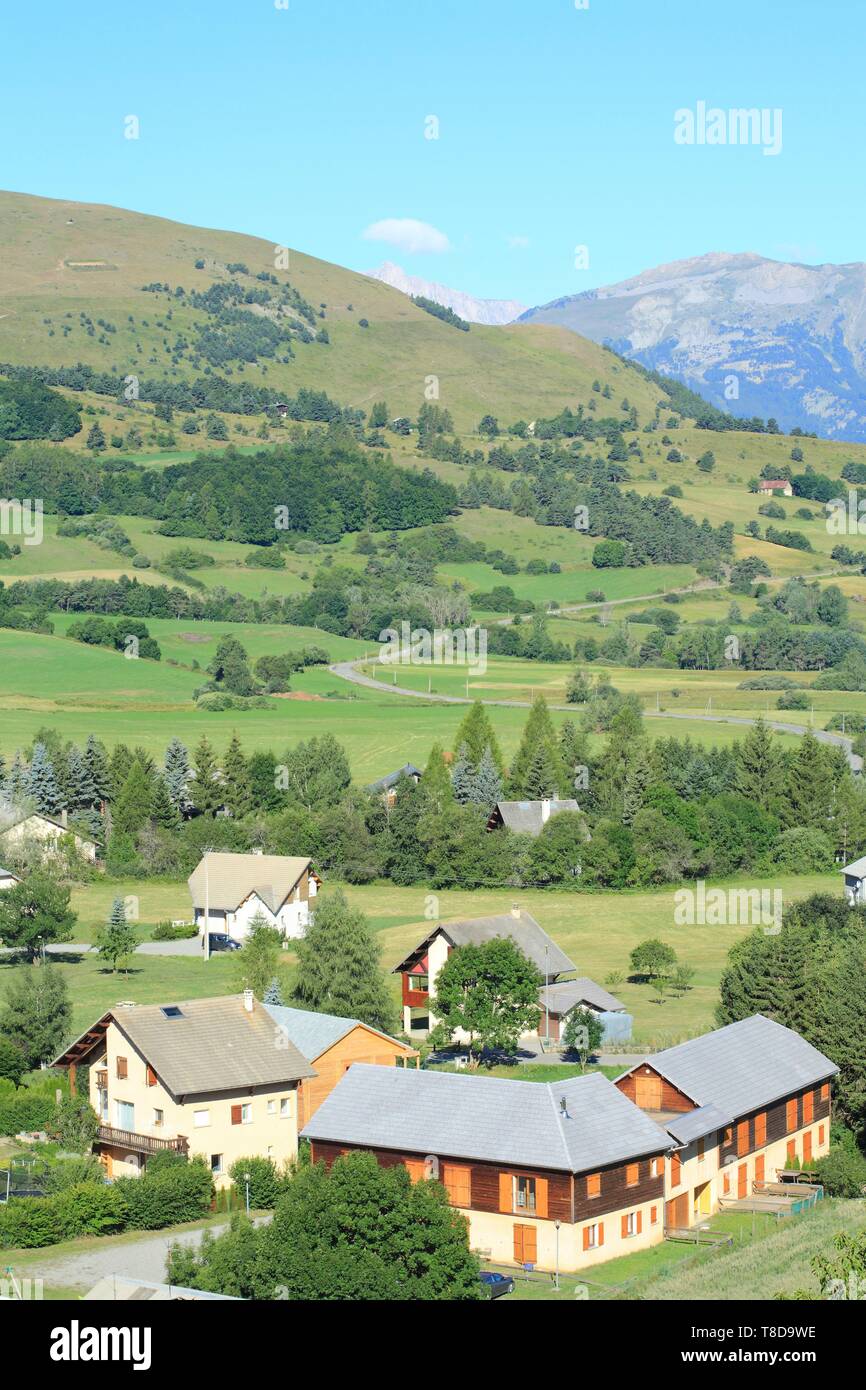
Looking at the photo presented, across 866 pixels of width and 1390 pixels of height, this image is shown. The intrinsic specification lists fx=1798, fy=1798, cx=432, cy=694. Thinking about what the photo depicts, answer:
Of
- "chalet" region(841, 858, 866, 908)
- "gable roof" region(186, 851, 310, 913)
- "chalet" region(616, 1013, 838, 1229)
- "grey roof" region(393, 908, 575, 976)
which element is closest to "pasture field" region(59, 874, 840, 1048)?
"gable roof" region(186, 851, 310, 913)

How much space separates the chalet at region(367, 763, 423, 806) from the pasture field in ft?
32.1

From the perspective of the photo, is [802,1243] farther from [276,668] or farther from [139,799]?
[276,668]

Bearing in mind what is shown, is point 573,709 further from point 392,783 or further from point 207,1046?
point 207,1046

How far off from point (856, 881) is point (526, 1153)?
39.3 m

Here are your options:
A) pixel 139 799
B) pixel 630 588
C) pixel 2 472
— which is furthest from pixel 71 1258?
pixel 2 472

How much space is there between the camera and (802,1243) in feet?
108

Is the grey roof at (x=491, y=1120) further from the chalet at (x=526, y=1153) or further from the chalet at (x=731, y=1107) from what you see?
the chalet at (x=731, y=1107)

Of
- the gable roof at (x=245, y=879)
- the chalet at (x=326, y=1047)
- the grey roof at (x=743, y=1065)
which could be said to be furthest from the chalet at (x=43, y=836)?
the grey roof at (x=743, y=1065)

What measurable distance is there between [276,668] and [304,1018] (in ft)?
295

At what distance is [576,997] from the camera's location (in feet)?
177

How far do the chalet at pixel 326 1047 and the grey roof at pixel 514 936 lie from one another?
10954 millimetres

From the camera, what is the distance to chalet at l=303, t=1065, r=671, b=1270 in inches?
1320
